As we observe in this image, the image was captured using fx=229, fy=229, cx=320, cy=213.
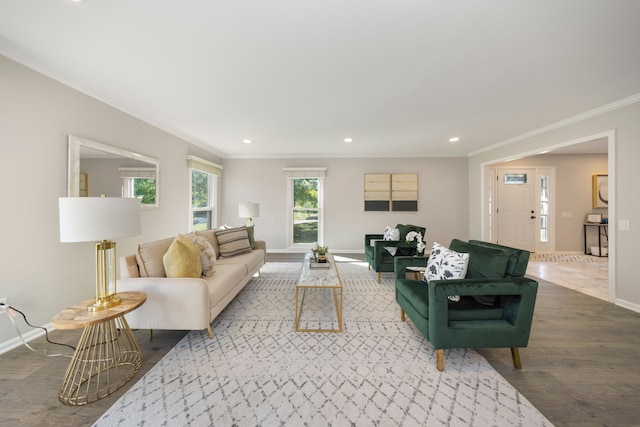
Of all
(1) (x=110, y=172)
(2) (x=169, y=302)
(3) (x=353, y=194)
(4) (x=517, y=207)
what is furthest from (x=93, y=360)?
(4) (x=517, y=207)

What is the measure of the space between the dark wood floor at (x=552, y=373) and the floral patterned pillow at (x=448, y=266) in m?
0.73

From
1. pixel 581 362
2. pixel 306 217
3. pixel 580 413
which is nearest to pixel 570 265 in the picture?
pixel 581 362

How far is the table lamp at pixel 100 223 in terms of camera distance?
1464mm

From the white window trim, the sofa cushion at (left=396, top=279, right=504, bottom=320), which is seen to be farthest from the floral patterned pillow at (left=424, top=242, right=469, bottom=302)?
the white window trim

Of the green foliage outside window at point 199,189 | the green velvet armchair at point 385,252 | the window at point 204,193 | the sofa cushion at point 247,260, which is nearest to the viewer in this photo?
the sofa cushion at point 247,260

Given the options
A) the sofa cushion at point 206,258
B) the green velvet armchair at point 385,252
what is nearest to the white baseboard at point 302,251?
the green velvet armchair at point 385,252

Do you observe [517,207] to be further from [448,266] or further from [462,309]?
[462,309]

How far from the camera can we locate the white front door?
568cm

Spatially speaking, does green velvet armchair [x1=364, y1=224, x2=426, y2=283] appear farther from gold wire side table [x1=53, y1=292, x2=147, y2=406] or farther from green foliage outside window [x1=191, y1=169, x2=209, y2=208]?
green foliage outside window [x1=191, y1=169, x2=209, y2=208]

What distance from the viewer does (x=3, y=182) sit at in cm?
190

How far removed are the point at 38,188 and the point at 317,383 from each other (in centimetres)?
300

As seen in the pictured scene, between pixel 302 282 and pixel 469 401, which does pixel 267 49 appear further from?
pixel 469 401

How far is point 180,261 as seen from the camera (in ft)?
7.24

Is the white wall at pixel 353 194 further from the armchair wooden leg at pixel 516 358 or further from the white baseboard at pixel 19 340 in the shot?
the armchair wooden leg at pixel 516 358
